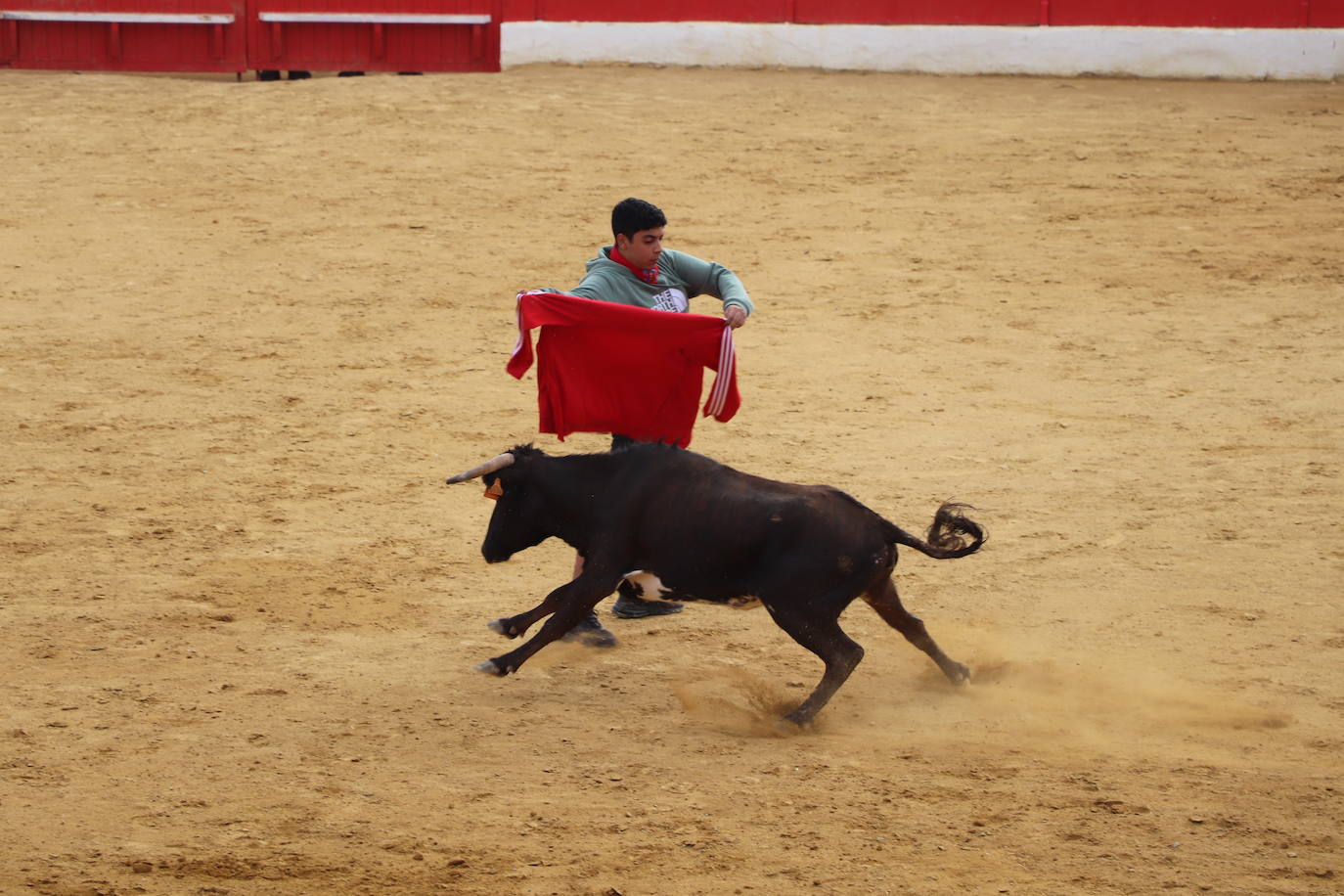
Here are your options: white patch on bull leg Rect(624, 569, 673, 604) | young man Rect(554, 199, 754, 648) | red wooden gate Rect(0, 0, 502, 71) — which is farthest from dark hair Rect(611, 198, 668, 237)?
red wooden gate Rect(0, 0, 502, 71)

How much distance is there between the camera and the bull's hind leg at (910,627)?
4957mm

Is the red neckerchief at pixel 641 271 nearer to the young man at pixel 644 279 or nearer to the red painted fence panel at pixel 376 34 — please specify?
the young man at pixel 644 279

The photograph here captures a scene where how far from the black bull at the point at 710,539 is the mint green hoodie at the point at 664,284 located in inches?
23.3

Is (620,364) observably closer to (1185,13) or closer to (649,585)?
(649,585)

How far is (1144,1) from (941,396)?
24.6 ft

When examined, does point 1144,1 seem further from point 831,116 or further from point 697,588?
point 697,588

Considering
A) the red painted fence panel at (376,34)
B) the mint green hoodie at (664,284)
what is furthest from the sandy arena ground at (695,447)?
the mint green hoodie at (664,284)

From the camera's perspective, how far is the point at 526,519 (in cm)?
515

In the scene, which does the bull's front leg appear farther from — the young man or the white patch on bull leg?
the young man

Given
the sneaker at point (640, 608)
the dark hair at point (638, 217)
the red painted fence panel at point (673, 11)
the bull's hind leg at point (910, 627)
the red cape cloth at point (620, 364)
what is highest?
the red painted fence panel at point (673, 11)

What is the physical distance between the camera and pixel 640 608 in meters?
5.76

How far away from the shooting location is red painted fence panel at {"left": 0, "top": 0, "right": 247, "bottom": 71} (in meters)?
15.3

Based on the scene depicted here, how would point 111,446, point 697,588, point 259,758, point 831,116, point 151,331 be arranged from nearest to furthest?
point 259,758 < point 697,588 < point 111,446 < point 151,331 < point 831,116

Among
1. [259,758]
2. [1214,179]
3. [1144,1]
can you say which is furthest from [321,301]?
[1144,1]
